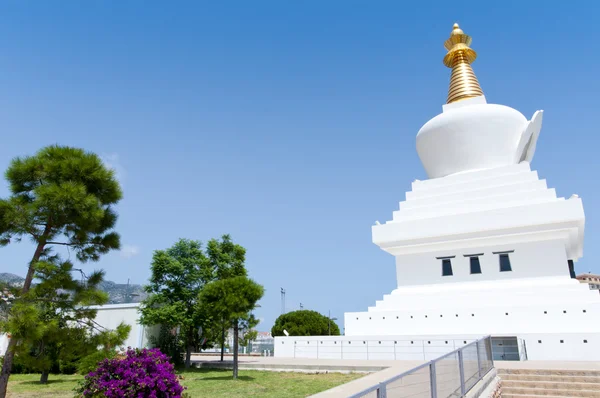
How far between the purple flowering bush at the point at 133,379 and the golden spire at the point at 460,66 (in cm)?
2480

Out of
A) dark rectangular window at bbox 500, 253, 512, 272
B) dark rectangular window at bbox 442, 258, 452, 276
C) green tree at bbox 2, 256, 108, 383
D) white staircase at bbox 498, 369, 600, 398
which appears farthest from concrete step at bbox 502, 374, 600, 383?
green tree at bbox 2, 256, 108, 383

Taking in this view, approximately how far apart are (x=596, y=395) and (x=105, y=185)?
45.3 feet

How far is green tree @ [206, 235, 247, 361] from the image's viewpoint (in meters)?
23.8

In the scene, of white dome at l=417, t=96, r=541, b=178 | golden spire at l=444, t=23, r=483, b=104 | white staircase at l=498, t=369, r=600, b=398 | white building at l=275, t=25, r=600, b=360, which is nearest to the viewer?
white staircase at l=498, t=369, r=600, b=398

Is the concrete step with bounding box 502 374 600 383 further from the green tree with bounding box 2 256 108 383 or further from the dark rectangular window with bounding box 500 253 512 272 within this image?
the green tree with bounding box 2 256 108 383

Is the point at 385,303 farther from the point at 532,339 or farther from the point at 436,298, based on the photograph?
the point at 532,339

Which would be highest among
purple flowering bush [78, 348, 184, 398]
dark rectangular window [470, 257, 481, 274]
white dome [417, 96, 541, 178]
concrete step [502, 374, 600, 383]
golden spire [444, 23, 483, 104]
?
golden spire [444, 23, 483, 104]

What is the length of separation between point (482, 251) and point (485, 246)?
310mm

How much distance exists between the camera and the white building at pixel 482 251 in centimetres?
1719

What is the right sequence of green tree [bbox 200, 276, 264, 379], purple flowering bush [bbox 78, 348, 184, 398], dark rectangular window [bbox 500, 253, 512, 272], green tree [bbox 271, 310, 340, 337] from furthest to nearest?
green tree [bbox 271, 310, 340, 337] → dark rectangular window [bbox 500, 253, 512, 272] → green tree [bbox 200, 276, 264, 379] → purple flowering bush [bbox 78, 348, 184, 398]

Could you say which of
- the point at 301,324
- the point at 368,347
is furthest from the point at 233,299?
the point at 301,324

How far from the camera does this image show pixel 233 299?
1631 cm

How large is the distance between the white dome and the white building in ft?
0.19

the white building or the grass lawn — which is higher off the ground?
the white building
